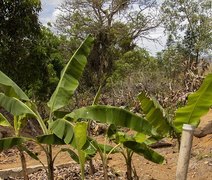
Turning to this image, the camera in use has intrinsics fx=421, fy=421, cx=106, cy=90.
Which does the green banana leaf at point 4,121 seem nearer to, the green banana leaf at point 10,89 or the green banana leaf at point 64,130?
the green banana leaf at point 10,89

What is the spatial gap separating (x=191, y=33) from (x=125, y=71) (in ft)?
12.2

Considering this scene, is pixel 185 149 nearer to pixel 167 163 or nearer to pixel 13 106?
pixel 13 106

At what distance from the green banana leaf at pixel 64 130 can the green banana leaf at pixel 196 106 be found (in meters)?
1.04

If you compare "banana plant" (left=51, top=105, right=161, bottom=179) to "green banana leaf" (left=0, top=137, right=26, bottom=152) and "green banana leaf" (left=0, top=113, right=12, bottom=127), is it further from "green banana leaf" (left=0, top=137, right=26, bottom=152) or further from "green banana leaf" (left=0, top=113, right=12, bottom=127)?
"green banana leaf" (left=0, top=113, right=12, bottom=127)

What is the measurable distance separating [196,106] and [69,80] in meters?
1.71

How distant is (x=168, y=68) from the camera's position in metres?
20.3

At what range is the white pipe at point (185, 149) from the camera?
9.77 ft

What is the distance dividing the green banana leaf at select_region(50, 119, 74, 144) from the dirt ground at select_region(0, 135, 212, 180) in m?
3.31

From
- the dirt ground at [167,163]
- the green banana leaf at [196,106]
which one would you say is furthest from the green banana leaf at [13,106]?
the dirt ground at [167,163]

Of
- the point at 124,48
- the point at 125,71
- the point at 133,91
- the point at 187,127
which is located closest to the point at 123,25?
the point at 124,48

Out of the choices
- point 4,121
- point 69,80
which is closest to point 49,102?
point 69,80

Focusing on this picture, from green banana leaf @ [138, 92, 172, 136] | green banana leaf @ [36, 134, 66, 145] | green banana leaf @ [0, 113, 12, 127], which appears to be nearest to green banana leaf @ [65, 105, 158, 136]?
green banana leaf @ [138, 92, 172, 136]

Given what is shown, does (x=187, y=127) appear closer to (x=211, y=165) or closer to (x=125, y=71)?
(x=211, y=165)

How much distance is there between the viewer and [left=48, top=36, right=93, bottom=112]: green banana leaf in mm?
4871
